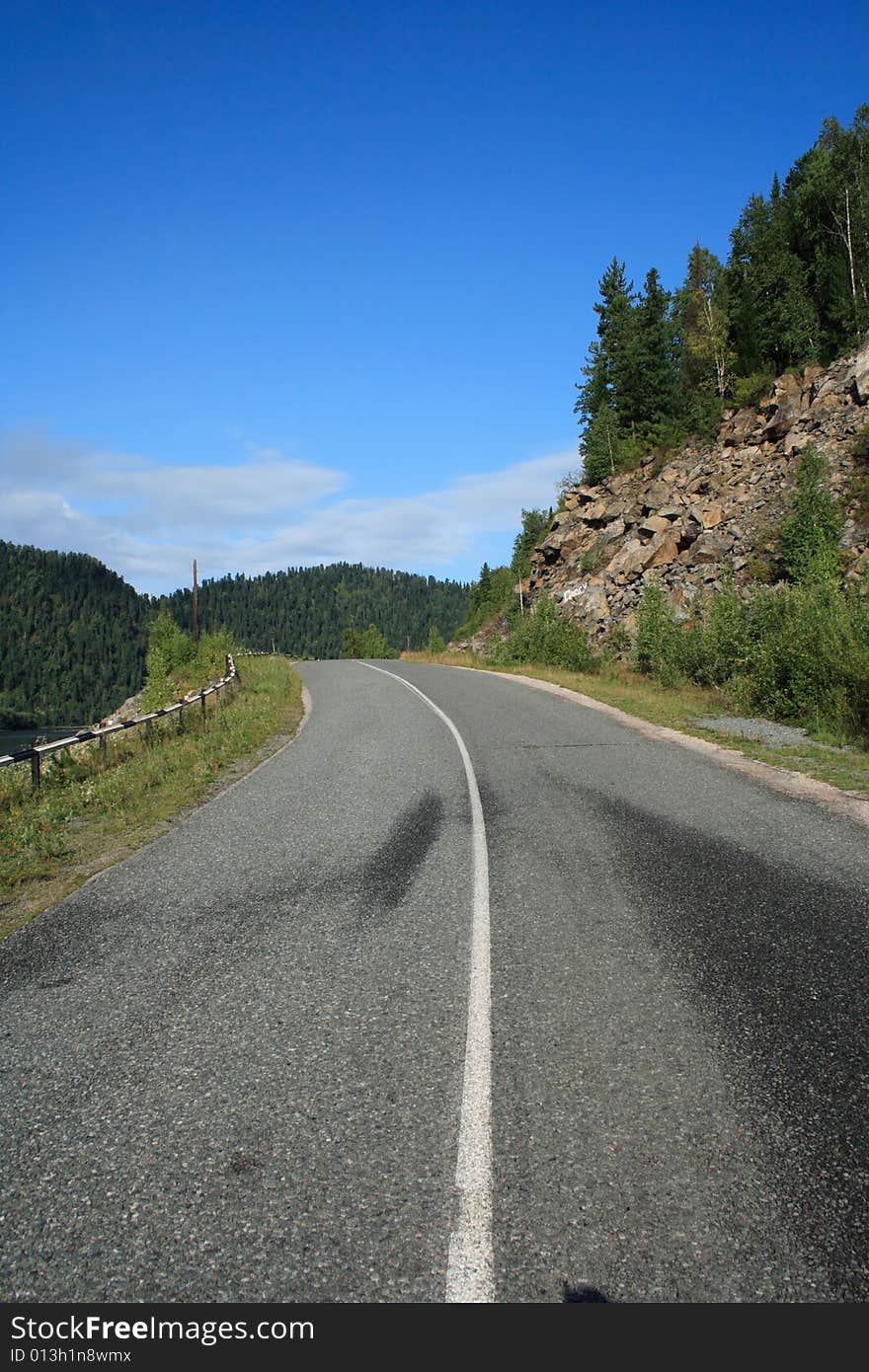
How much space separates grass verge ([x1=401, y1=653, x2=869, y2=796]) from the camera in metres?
10.7

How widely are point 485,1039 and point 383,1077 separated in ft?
1.98

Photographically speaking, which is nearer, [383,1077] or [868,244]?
[383,1077]

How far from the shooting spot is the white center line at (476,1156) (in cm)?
231

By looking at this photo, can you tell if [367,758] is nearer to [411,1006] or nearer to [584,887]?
[584,887]

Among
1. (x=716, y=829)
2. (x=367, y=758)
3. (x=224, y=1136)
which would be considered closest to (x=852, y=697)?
(x=716, y=829)

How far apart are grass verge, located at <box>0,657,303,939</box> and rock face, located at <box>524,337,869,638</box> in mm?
21663

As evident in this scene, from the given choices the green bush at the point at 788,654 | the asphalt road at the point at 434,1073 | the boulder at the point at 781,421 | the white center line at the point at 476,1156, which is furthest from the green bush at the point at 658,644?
the white center line at the point at 476,1156

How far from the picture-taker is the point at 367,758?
12672mm

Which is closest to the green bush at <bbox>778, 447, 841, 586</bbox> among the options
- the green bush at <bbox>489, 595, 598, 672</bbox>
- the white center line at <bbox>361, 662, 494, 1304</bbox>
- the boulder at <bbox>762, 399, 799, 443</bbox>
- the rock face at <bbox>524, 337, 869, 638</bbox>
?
the rock face at <bbox>524, 337, 869, 638</bbox>

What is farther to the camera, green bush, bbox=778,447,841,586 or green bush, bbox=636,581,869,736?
green bush, bbox=778,447,841,586

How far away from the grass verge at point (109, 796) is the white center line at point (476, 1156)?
386 cm

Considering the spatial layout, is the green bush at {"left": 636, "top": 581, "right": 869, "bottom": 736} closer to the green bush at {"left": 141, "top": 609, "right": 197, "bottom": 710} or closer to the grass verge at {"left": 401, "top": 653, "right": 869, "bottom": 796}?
the grass verge at {"left": 401, "top": 653, "right": 869, "bottom": 796}

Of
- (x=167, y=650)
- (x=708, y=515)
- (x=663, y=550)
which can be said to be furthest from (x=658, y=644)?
(x=167, y=650)

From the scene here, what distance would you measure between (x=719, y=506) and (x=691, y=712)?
2091 cm
